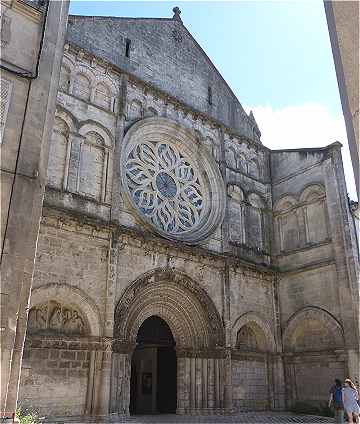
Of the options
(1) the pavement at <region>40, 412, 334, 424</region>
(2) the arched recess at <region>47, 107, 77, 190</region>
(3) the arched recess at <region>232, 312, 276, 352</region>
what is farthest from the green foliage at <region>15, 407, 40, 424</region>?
(3) the arched recess at <region>232, 312, 276, 352</region>

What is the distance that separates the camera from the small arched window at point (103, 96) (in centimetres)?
1380

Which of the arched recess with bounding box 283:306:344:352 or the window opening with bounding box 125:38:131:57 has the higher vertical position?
the window opening with bounding box 125:38:131:57

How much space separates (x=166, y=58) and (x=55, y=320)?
1091cm

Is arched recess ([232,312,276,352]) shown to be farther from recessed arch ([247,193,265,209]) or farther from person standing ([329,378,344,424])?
person standing ([329,378,344,424])

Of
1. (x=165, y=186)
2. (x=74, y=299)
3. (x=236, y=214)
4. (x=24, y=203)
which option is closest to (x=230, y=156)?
(x=236, y=214)

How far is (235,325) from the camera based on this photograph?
14172 mm

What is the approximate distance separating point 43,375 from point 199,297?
5.23 metres

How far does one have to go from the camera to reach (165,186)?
14922mm

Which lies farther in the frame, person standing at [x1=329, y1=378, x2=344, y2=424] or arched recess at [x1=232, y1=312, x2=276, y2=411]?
arched recess at [x1=232, y1=312, x2=276, y2=411]

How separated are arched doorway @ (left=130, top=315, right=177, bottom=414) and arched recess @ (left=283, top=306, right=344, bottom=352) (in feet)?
13.3

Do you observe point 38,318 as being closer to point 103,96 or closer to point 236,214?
point 103,96

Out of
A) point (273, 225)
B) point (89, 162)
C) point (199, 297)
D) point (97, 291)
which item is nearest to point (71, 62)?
point (89, 162)

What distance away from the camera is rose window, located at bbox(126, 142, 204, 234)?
14133 mm

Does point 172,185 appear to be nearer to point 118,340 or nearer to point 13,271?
point 118,340
